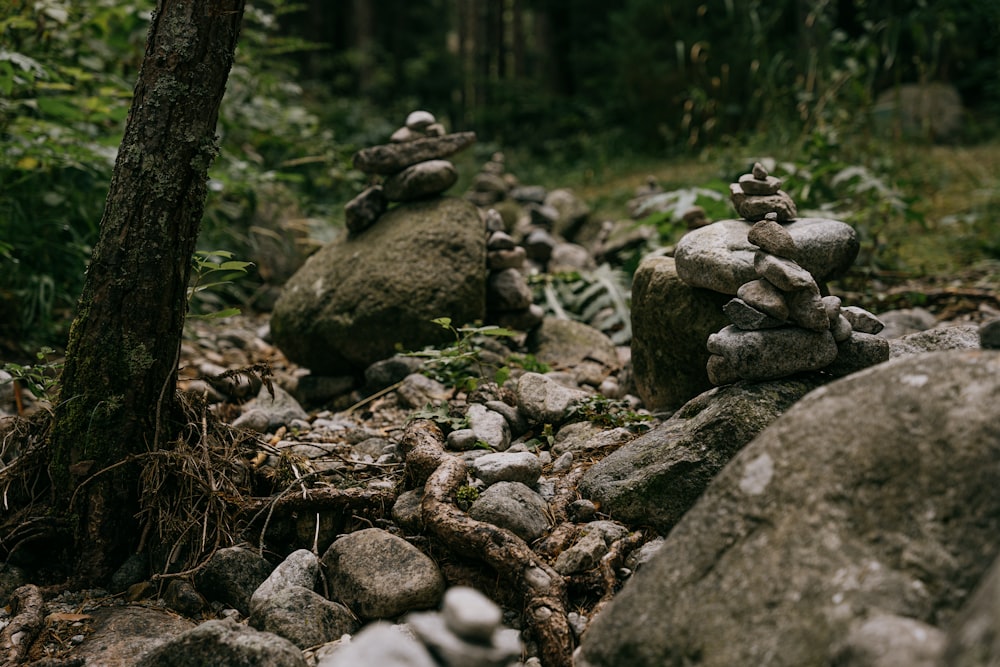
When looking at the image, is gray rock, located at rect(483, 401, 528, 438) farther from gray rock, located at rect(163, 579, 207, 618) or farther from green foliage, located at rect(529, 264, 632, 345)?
green foliage, located at rect(529, 264, 632, 345)

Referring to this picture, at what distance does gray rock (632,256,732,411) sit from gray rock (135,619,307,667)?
2.10 metres

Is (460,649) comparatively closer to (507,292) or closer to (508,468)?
(508,468)

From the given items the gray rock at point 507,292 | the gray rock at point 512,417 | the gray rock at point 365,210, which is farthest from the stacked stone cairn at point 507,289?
the gray rock at point 512,417

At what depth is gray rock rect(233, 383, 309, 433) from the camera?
3881mm

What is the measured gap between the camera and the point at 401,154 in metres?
5.16

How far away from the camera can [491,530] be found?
2.66 m

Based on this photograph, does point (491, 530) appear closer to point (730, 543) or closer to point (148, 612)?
point (730, 543)

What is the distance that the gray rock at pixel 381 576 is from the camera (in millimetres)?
2623

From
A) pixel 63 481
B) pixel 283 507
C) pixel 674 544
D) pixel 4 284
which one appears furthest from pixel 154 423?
pixel 4 284

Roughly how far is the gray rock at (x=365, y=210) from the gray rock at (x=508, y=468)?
2.53 meters

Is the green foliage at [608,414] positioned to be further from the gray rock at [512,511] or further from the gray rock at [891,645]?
the gray rock at [891,645]

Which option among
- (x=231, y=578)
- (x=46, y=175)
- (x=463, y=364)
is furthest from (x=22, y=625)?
(x=46, y=175)

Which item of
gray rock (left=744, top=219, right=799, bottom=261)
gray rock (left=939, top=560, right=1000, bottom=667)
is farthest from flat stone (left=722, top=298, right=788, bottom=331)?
gray rock (left=939, top=560, right=1000, bottom=667)

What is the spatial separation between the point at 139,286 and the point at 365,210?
246 cm
